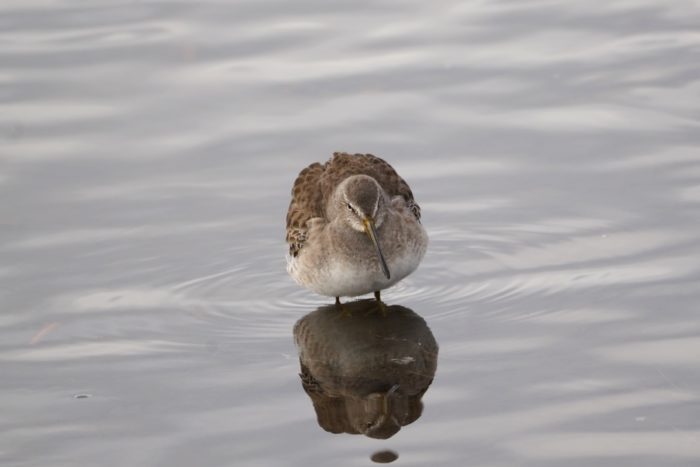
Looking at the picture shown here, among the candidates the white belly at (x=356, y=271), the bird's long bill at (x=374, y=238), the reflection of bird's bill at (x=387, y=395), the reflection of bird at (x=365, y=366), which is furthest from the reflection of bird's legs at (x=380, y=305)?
the reflection of bird's bill at (x=387, y=395)

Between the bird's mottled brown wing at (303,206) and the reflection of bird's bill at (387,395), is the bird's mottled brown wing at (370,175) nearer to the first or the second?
the bird's mottled brown wing at (303,206)

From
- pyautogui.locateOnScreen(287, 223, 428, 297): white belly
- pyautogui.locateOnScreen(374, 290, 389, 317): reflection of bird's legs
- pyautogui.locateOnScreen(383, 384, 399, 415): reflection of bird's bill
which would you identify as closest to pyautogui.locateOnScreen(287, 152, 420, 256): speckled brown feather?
pyautogui.locateOnScreen(287, 223, 428, 297): white belly

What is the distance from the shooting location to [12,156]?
11625 millimetres

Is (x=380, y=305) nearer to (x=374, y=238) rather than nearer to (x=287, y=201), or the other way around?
(x=374, y=238)

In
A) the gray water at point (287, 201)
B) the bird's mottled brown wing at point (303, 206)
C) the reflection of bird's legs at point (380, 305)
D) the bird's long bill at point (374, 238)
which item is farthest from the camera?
the bird's mottled brown wing at point (303, 206)

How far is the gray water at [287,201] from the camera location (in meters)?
7.63

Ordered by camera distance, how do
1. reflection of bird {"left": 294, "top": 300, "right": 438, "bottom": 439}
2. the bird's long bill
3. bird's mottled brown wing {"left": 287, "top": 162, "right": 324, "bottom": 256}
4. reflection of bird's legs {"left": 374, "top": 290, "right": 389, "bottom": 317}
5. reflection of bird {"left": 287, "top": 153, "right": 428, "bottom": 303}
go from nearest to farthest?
reflection of bird {"left": 294, "top": 300, "right": 438, "bottom": 439}
the bird's long bill
reflection of bird {"left": 287, "top": 153, "right": 428, "bottom": 303}
reflection of bird's legs {"left": 374, "top": 290, "right": 389, "bottom": 317}
bird's mottled brown wing {"left": 287, "top": 162, "right": 324, "bottom": 256}

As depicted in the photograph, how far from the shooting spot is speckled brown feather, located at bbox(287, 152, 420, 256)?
977cm

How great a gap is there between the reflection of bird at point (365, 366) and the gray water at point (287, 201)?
0.36 feet

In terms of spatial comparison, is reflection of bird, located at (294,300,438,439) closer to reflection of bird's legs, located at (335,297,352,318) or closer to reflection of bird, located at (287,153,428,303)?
reflection of bird's legs, located at (335,297,352,318)

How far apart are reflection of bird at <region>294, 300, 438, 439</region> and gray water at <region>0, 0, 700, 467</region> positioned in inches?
4.3

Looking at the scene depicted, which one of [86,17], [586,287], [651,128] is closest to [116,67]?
[86,17]

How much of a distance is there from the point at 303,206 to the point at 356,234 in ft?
2.17

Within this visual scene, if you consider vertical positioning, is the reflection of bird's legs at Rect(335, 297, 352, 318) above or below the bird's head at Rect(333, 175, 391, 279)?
below
